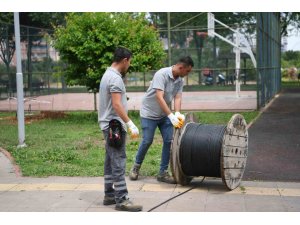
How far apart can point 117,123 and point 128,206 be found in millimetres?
948

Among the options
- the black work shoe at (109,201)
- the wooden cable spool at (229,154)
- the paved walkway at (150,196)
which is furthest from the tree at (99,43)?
the black work shoe at (109,201)

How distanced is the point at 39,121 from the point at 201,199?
1059 centimetres

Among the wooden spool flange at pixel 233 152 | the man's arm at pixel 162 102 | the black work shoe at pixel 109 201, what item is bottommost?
the black work shoe at pixel 109 201

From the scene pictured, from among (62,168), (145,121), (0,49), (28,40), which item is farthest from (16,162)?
(28,40)

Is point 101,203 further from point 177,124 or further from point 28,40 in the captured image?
point 28,40

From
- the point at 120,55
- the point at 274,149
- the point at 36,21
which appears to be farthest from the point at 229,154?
the point at 36,21

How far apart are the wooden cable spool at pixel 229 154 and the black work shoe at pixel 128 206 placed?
44.7 inches

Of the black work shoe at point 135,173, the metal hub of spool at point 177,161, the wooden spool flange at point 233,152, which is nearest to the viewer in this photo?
the wooden spool flange at point 233,152

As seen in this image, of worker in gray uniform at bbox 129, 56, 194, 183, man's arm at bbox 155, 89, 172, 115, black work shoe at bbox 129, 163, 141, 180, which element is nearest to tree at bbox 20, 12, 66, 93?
black work shoe at bbox 129, 163, 141, 180

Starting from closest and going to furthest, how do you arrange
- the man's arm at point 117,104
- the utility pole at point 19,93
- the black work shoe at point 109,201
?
the man's arm at point 117,104 < the black work shoe at point 109,201 < the utility pole at point 19,93

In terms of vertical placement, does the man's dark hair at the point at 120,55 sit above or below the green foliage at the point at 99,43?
below

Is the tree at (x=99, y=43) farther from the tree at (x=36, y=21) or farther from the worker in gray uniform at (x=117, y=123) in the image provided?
the tree at (x=36, y=21)

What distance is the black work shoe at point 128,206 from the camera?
561 centimetres

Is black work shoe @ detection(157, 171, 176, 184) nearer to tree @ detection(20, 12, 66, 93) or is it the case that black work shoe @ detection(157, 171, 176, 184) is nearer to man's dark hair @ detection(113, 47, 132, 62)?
man's dark hair @ detection(113, 47, 132, 62)
